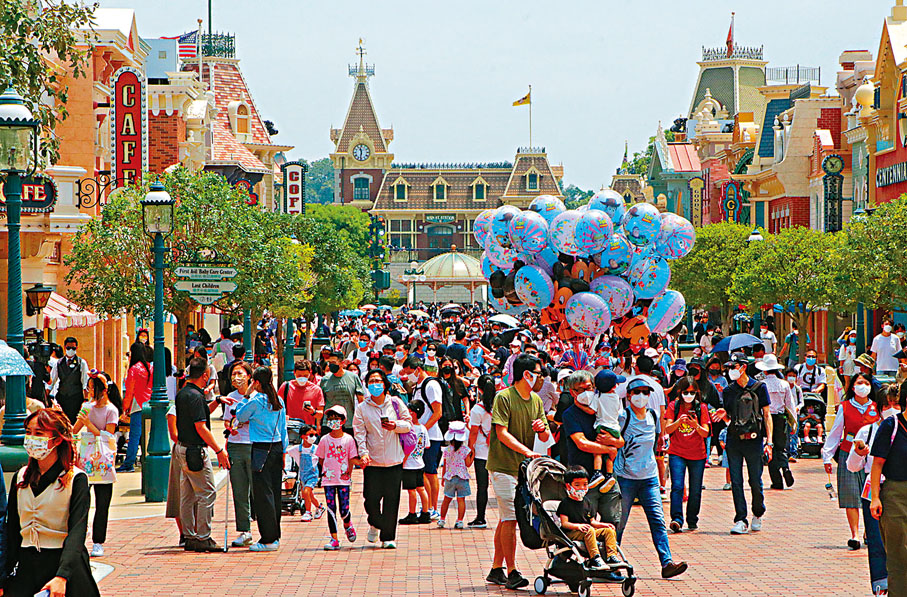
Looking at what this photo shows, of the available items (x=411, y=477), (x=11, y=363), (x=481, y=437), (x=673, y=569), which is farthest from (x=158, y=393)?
(x=673, y=569)

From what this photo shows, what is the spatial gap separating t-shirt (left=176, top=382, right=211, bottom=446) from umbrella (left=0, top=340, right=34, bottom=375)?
2322mm

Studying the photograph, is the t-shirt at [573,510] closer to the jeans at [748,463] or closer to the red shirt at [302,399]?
the jeans at [748,463]

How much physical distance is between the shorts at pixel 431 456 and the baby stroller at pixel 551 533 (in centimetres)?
367

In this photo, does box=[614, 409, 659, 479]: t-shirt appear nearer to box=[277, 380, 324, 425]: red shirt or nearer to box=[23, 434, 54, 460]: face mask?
box=[277, 380, 324, 425]: red shirt

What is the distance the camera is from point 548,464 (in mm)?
9742

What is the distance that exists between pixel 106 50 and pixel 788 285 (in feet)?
62.3

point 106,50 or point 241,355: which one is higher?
point 106,50

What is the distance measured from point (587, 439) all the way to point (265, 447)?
9.42 feet

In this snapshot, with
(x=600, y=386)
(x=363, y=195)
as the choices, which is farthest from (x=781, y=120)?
(x=363, y=195)

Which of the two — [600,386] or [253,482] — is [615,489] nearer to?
[600,386]

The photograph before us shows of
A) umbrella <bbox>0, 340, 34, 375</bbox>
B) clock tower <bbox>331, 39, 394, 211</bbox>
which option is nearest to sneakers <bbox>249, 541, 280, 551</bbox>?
umbrella <bbox>0, 340, 34, 375</bbox>

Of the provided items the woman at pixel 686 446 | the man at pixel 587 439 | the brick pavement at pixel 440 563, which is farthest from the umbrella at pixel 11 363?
the woman at pixel 686 446

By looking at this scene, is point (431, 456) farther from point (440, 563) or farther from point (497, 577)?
point (497, 577)

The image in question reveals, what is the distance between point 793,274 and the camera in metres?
36.3
